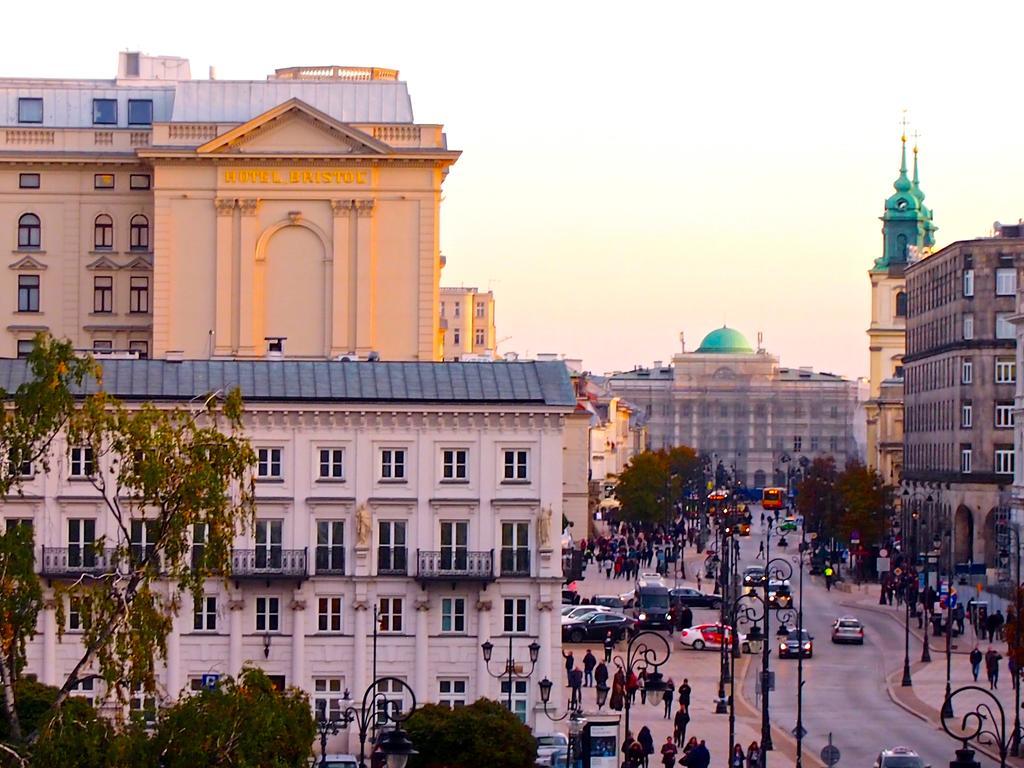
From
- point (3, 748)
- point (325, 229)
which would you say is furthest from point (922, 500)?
point (3, 748)

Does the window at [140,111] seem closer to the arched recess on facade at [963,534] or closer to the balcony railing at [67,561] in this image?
the balcony railing at [67,561]

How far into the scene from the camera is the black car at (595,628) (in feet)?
285

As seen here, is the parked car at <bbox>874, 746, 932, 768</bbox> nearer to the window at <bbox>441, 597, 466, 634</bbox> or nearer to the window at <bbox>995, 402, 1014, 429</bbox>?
the window at <bbox>441, 597, 466, 634</bbox>

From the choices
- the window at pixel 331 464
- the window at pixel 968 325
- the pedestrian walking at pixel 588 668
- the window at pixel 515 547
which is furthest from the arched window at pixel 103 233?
the window at pixel 968 325

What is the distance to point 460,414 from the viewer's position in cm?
6675

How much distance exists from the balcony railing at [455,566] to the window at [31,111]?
1328 inches

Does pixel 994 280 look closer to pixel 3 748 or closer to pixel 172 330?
pixel 172 330

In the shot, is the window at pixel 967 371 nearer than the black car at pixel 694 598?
No

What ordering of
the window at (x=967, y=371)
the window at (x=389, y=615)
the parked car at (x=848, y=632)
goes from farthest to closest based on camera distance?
1. the window at (x=967, y=371)
2. the parked car at (x=848, y=632)
3. the window at (x=389, y=615)

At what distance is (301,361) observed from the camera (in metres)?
69.9

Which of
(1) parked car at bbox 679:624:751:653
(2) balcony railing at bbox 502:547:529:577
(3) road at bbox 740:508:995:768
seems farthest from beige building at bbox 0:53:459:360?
(2) balcony railing at bbox 502:547:529:577

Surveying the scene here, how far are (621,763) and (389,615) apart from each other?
31.4 ft

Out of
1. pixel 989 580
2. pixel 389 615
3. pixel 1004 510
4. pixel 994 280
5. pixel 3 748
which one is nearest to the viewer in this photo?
pixel 3 748

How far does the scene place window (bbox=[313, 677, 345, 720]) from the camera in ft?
214
